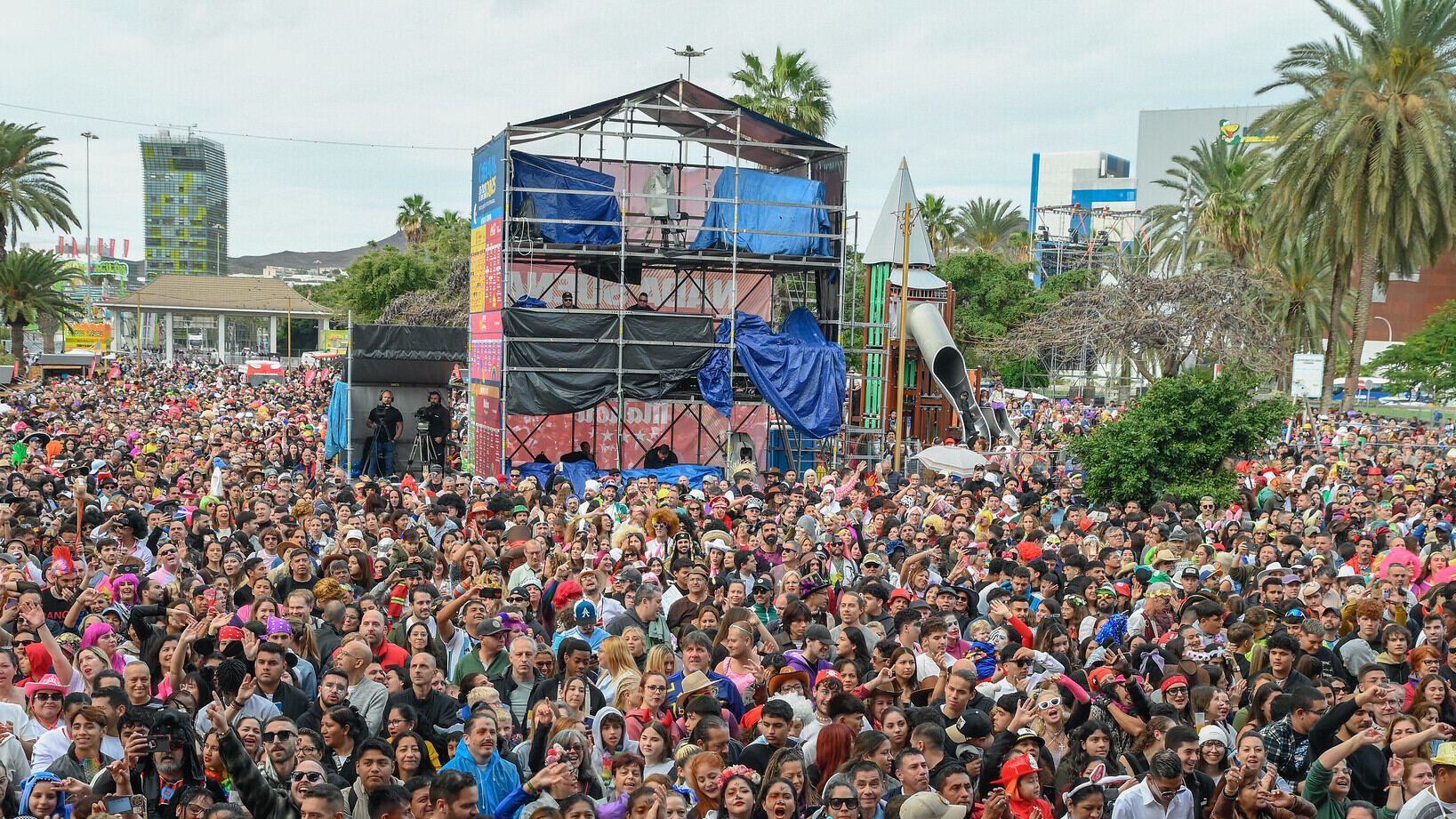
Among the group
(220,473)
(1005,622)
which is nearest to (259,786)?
(1005,622)

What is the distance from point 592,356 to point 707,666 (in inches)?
622

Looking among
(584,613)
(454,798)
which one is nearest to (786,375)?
(584,613)

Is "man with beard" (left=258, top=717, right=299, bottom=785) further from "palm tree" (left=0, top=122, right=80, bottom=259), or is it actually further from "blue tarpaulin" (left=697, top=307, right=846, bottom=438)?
"palm tree" (left=0, top=122, right=80, bottom=259)

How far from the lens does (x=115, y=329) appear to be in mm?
112562

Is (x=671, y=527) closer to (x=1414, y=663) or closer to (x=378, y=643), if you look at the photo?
(x=378, y=643)

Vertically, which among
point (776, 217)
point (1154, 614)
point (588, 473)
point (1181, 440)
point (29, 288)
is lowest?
point (588, 473)

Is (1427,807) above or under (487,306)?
under

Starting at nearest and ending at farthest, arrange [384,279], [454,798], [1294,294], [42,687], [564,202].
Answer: [454,798] < [42,687] < [564,202] < [1294,294] < [384,279]

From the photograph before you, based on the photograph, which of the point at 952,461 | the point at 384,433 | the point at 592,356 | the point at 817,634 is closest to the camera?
the point at 817,634

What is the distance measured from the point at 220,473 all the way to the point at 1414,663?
13614 mm

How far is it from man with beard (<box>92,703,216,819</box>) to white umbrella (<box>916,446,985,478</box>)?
1615 cm

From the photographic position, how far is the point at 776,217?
24.3 meters

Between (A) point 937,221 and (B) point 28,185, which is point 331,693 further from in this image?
(A) point 937,221

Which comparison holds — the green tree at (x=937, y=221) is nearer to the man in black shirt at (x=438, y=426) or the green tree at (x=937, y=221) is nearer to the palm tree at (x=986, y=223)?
the palm tree at (x=986, y=223)
